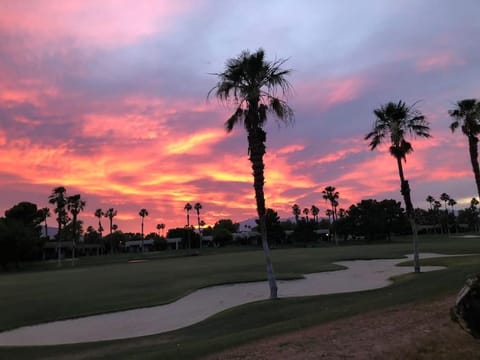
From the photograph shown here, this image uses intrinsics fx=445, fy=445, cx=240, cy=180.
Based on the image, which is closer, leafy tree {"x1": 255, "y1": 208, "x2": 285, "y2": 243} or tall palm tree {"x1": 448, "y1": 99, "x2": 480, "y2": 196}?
tall palm tree {"x1": 448, "y1": 99, "x2": 480, "y2": 196}

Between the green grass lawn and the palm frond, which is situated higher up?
the palm frond

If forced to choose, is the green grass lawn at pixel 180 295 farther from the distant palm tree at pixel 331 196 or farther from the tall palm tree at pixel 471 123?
the distant palm tree at pixel 331 196

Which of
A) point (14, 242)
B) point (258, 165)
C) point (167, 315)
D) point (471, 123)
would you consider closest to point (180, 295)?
point (167, 315)

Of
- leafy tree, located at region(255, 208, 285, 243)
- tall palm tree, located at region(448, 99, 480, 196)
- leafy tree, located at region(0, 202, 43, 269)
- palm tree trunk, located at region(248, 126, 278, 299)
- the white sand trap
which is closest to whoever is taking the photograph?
the white sand trap

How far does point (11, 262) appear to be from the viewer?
341 ft

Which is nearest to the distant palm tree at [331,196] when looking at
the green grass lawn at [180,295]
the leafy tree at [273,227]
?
the leafy tree at [273,227]

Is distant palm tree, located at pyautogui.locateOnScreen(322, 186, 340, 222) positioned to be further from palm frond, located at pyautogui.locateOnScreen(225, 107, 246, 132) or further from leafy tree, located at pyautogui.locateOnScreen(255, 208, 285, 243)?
palm frond, located at pyautogui.locateOnScreen(225, 107, 246, 132)

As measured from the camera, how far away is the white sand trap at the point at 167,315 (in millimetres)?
22625

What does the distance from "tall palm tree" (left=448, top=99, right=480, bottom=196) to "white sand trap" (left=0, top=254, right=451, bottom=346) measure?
1297 centimetres

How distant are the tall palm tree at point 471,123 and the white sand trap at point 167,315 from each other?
42.5 ft

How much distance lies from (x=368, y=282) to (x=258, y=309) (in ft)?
55.1

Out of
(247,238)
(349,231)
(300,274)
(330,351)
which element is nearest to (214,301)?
(300,274)

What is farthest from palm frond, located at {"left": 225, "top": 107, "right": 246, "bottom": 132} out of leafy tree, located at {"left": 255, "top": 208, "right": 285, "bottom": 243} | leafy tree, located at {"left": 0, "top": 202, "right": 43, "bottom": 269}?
leafy tree, located at {"left": 255, "top": 208, "right": 285, "bottom": 243}

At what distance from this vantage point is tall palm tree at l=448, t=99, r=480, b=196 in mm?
39250
